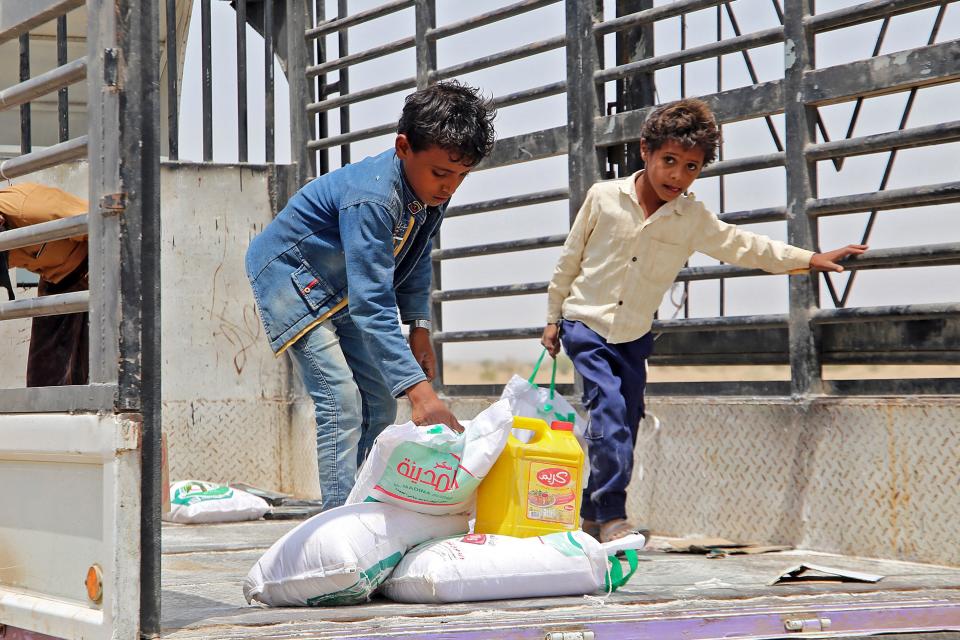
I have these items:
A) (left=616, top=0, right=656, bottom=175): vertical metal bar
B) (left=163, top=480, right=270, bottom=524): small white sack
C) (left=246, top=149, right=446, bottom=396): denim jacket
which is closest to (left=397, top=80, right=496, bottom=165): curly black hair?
(left=246, top=149, right=446, bottom=396): denim jacket

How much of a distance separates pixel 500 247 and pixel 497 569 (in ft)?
11.3

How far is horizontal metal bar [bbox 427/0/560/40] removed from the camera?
6.46m

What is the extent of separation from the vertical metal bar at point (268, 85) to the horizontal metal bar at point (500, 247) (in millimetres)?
1716

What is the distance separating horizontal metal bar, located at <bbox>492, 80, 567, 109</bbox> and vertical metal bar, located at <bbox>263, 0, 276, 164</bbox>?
2145 mm

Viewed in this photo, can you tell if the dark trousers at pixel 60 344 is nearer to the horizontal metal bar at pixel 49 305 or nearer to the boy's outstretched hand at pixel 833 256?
the horizontal metal bar at pixel 49 305

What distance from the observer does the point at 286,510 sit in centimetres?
685

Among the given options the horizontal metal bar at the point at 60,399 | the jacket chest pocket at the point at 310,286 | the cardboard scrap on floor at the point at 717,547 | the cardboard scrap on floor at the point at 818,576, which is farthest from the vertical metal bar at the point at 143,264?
the cardboard scrap on floor at the point at 717,547

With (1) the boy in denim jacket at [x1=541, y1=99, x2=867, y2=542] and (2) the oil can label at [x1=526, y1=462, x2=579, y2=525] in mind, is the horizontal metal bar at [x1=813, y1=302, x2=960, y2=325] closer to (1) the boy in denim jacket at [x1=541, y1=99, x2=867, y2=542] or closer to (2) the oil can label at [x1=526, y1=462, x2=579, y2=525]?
(1) the boy in denim jacket at [x1=541, y1=99, x2=867, y2=542]

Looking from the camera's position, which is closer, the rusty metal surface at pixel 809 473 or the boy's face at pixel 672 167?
the rusty metal surface at pixel 809 473

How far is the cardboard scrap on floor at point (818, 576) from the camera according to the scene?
381 centimetres

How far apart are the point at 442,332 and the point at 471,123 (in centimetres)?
379

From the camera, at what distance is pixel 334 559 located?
11.1 ft

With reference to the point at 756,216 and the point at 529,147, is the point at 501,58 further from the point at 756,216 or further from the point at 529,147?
the point at 756,216

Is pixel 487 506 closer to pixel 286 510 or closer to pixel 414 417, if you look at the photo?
pixel 414 417
